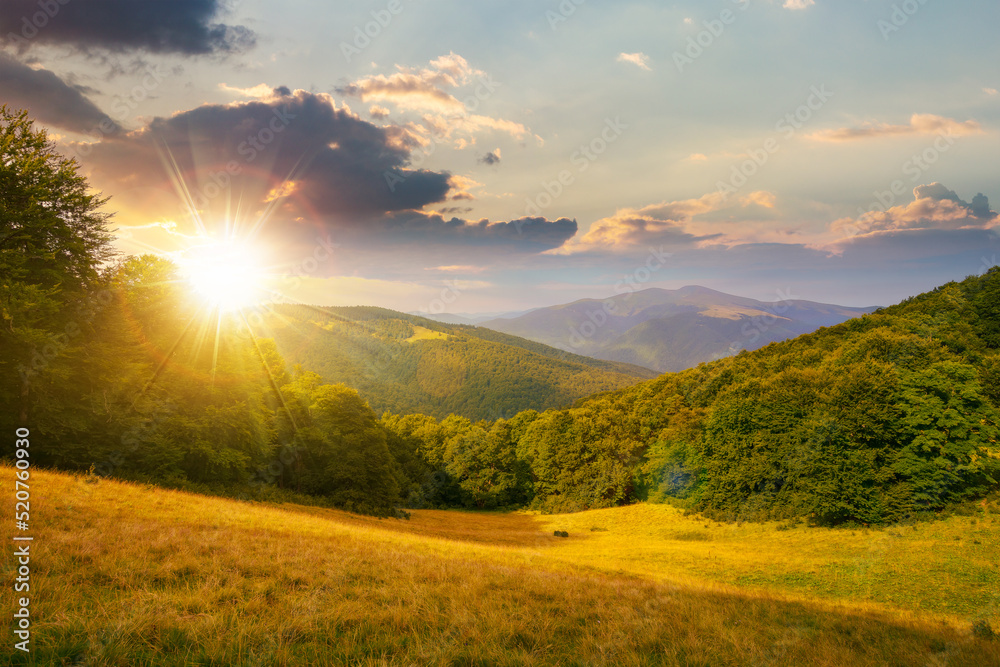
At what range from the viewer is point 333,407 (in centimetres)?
3750

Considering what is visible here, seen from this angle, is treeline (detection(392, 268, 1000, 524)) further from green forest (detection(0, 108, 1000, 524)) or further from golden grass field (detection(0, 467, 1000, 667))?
golden grass field (detection(0, 467, 1000, 667))

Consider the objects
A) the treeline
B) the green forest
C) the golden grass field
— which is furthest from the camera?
the treeline

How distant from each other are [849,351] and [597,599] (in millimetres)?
47592

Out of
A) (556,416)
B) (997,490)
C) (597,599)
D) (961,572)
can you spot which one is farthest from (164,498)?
(556,416)

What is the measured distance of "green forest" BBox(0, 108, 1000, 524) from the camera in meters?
18.7

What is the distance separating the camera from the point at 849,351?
41531mm

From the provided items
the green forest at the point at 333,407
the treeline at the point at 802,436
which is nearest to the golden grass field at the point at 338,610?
the green forest at the point at 333,407

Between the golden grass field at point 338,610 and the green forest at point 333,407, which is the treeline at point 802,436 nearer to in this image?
the green forest at point 333,407

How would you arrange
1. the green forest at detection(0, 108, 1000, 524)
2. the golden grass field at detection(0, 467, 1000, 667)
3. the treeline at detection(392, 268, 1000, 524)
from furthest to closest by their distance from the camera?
the treeline at detection(392, 268, 1000, 524)
the green forest at detection(0, 108, 1000, 524)
the golden grass field at detection(0, 467, 1000, 667)

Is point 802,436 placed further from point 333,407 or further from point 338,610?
point 333,407

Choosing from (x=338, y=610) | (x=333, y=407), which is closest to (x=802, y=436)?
(x=338, y=610)

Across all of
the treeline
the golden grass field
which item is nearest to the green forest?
the treeline

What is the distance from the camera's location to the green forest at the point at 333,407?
1873 cm

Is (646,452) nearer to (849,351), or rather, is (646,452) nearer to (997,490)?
(849,351)
